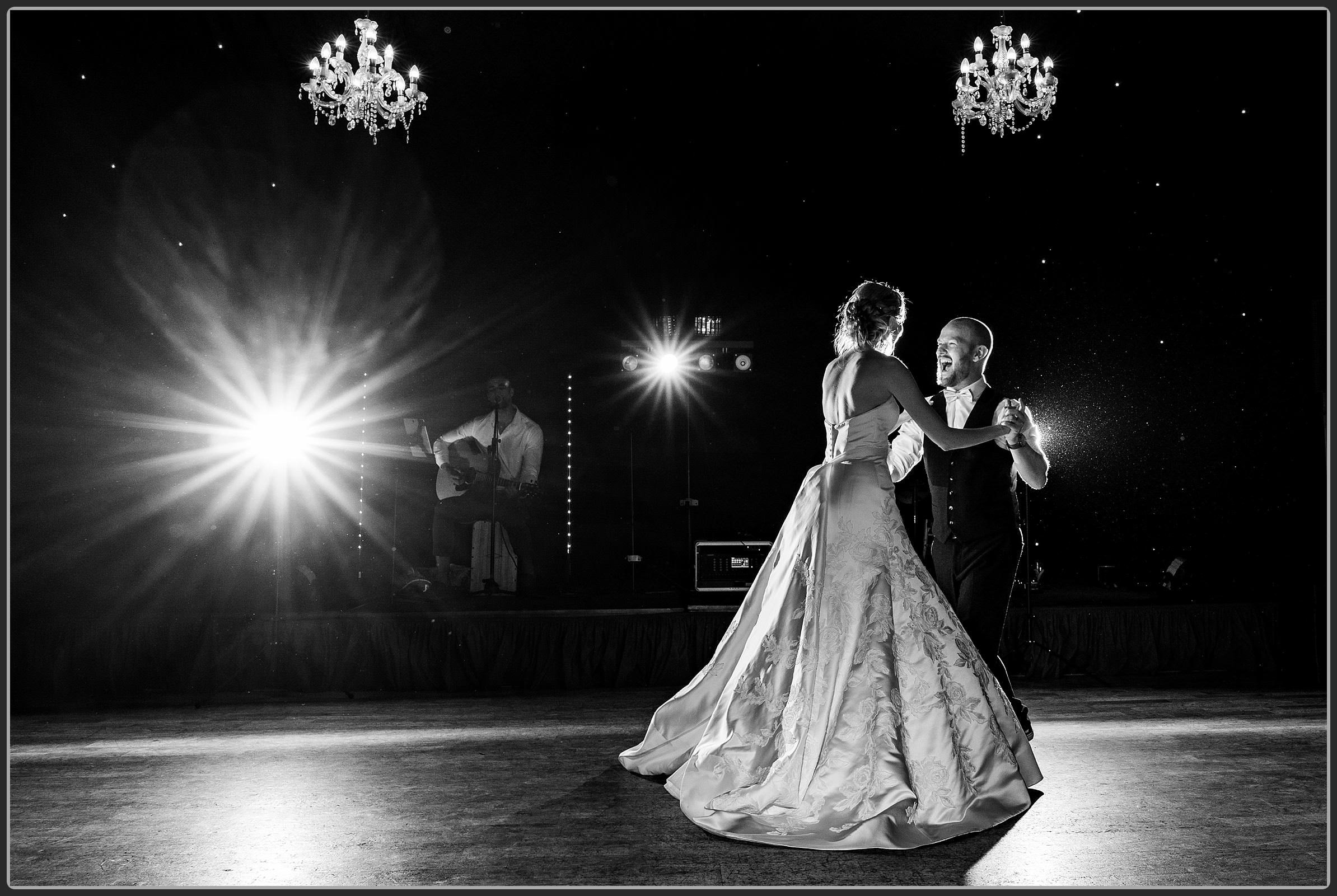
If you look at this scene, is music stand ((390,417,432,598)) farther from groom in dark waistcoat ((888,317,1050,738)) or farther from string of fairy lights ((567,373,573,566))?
groom in dark waistcoat ((888,317,1050,738))

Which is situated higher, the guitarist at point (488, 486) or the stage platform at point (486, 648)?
the guitarist at point (488, 486)

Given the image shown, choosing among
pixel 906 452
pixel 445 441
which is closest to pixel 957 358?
pixel 906 452

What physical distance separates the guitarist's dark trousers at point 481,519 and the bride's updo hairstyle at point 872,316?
13.0 feet

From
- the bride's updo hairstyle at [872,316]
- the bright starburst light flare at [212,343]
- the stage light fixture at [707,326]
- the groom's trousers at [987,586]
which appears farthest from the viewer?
the stage light fixture at [707,326]

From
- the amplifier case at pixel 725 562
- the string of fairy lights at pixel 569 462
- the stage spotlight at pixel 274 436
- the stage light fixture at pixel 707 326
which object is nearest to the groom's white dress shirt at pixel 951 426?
the amplifier case at pixel 725 562

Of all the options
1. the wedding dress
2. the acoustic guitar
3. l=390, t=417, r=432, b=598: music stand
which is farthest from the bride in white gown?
l=390, t=417, r=432, b=598: music stand

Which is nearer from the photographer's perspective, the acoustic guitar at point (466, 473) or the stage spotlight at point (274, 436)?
the acoustic guitar at point (466, 473)

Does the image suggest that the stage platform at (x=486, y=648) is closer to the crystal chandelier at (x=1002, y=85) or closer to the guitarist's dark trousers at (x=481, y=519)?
the guitarist's dark trousers at (x=481, y=519)

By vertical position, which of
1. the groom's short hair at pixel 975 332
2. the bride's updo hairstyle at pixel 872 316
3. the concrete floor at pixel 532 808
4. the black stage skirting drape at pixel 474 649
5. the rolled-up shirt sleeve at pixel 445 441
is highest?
the rolled-up shirt sleeve at pixel 445 441

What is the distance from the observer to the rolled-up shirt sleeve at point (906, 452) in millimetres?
3504

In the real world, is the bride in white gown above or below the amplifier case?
below

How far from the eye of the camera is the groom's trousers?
11.4ft

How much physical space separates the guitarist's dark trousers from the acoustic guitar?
7cm

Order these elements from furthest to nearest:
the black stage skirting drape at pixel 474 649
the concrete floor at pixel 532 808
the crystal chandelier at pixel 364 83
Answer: the crystal chandelier at pixel 364 83 < the black stage skirting drape at pixel 474 649 < the concrete floor at pixel 532 808
